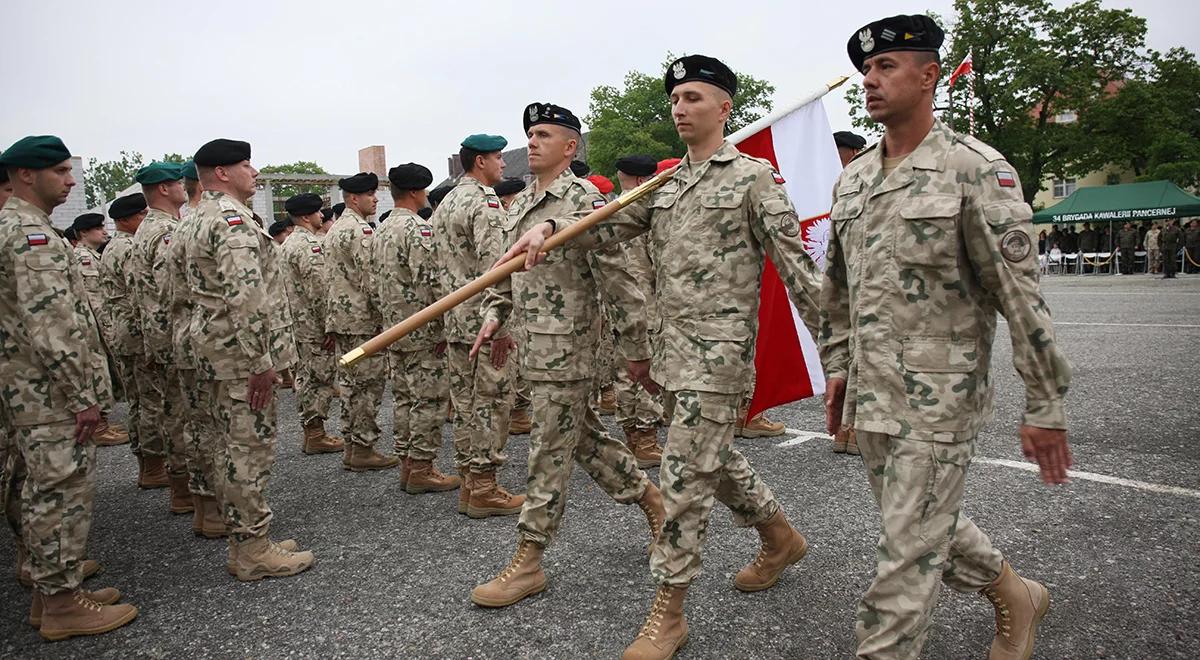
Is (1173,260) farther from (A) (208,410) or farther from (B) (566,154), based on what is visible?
(A) (208,410)

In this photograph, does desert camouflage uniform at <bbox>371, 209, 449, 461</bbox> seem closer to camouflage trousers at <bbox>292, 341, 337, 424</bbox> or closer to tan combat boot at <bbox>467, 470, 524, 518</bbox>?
tan combat boot at <bbox>467, 470, 524, 518</bbox>

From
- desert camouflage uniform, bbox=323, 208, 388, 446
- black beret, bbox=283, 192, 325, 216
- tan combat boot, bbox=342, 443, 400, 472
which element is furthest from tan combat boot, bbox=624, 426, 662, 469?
black beret, bbox=283, 192, 325, 216

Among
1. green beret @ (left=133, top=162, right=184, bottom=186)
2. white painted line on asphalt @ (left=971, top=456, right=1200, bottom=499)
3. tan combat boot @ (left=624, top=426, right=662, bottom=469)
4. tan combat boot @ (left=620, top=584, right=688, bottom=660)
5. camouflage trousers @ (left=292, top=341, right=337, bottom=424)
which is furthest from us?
camouflage trousers @ (left=292, top=341, right=337, bottom=424)

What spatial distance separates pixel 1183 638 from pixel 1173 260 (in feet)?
85.3

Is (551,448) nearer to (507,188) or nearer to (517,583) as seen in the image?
(517,583)

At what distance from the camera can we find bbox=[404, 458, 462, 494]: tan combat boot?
5820mm

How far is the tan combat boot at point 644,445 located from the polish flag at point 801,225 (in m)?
1.29

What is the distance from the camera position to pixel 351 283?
24.1 feet

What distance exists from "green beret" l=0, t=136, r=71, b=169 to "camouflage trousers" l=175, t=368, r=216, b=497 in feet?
4.48

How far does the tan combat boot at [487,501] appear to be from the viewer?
512 cm

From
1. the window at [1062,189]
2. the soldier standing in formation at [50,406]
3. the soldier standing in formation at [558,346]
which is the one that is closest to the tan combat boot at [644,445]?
the soldier standing in formation at [558,346]

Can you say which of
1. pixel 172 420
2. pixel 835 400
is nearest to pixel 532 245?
pixel 835 400

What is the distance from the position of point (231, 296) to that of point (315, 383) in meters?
3.68

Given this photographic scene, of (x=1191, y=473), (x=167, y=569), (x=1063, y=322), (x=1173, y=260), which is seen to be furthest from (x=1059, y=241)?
(x=167, y=569)
